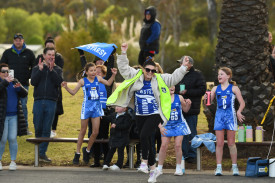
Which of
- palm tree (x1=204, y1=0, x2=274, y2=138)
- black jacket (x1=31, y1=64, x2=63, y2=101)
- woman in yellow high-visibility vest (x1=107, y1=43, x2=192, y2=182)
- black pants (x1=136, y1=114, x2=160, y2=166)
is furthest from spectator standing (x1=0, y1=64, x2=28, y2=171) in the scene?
palm tree (x1=204, y1=0, x2=274, y2=138)

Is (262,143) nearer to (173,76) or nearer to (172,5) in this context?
(173,76)

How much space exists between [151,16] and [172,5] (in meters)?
37.7

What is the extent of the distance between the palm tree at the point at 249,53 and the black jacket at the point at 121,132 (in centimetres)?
247

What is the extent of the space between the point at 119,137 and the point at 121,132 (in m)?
0.10

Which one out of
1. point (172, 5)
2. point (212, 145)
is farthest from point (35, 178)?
point (172, 5)

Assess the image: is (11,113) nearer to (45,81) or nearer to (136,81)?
(45,81)

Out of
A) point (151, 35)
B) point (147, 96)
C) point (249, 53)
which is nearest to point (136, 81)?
point (147, 96)

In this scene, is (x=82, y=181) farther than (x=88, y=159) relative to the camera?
No

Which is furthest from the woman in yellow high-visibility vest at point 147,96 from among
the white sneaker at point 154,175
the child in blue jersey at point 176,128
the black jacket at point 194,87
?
the black jacket at point 194,87

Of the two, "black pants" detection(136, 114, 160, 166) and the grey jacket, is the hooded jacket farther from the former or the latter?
"black pants" detection(136, 114, 160, 166)

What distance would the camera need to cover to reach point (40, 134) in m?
13.0

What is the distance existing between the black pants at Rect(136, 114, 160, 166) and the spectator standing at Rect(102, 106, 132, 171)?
1154mm

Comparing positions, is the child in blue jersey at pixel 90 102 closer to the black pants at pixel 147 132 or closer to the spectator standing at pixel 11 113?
the spectator standing at pixel 11 113

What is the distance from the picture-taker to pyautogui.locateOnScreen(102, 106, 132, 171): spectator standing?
39.4 ft
